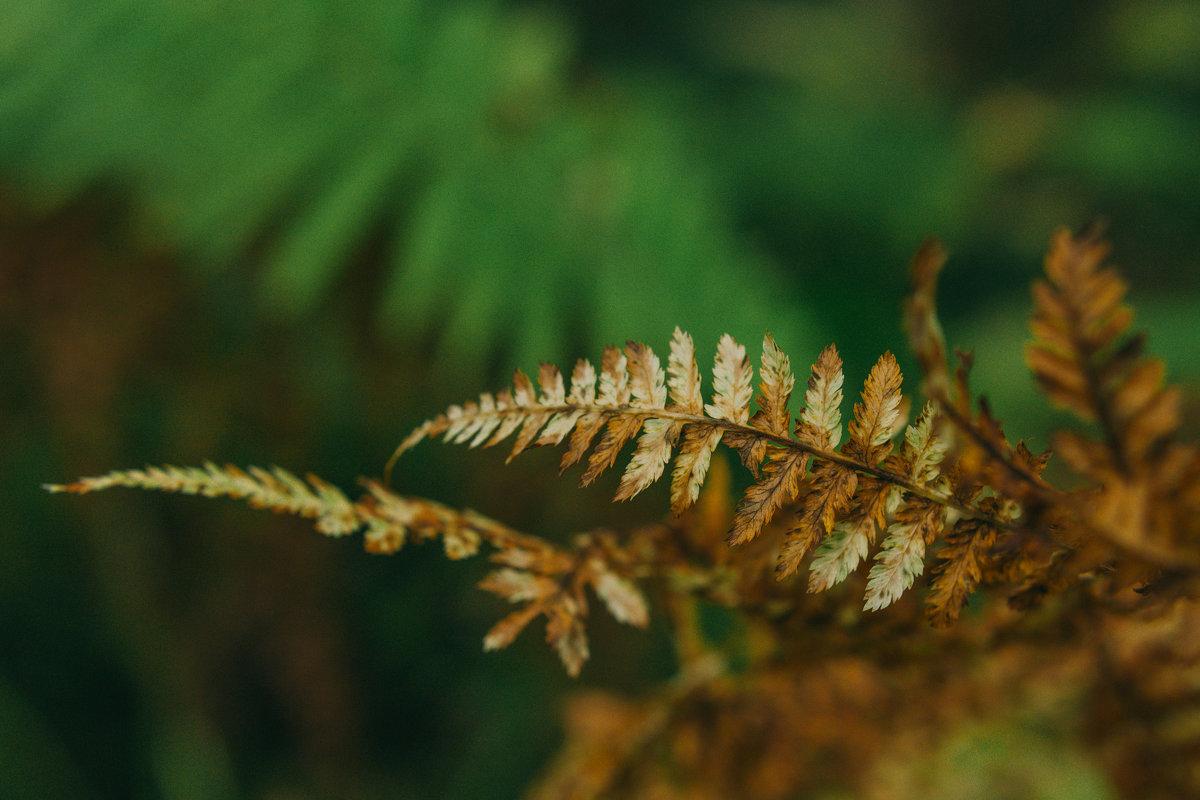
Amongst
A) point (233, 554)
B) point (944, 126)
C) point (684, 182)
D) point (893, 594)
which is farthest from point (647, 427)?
point (944, 126)

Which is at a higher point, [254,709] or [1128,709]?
[1128,709]

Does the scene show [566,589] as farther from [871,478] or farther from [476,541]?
[871,478]

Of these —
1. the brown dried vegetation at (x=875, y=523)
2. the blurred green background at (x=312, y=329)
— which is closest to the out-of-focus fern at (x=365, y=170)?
the blurred green background at (x=312, y=329)

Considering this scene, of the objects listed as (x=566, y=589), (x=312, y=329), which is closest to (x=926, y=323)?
(x=566, y=589)

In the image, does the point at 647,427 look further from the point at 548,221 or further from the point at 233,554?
the point at 233,554

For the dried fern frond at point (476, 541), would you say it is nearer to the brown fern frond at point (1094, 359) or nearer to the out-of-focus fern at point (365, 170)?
the brown fern frond at point (1094, 359)

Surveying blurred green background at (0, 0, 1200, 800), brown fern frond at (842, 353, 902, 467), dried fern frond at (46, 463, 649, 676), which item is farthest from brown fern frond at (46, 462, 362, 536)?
blurred green background at (0, 0, 1200, 800)

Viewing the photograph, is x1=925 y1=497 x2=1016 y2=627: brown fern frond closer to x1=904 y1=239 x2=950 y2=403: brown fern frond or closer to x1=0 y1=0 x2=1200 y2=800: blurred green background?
x1=904 y1=239 x2=950 y2=403: brown fern frond
